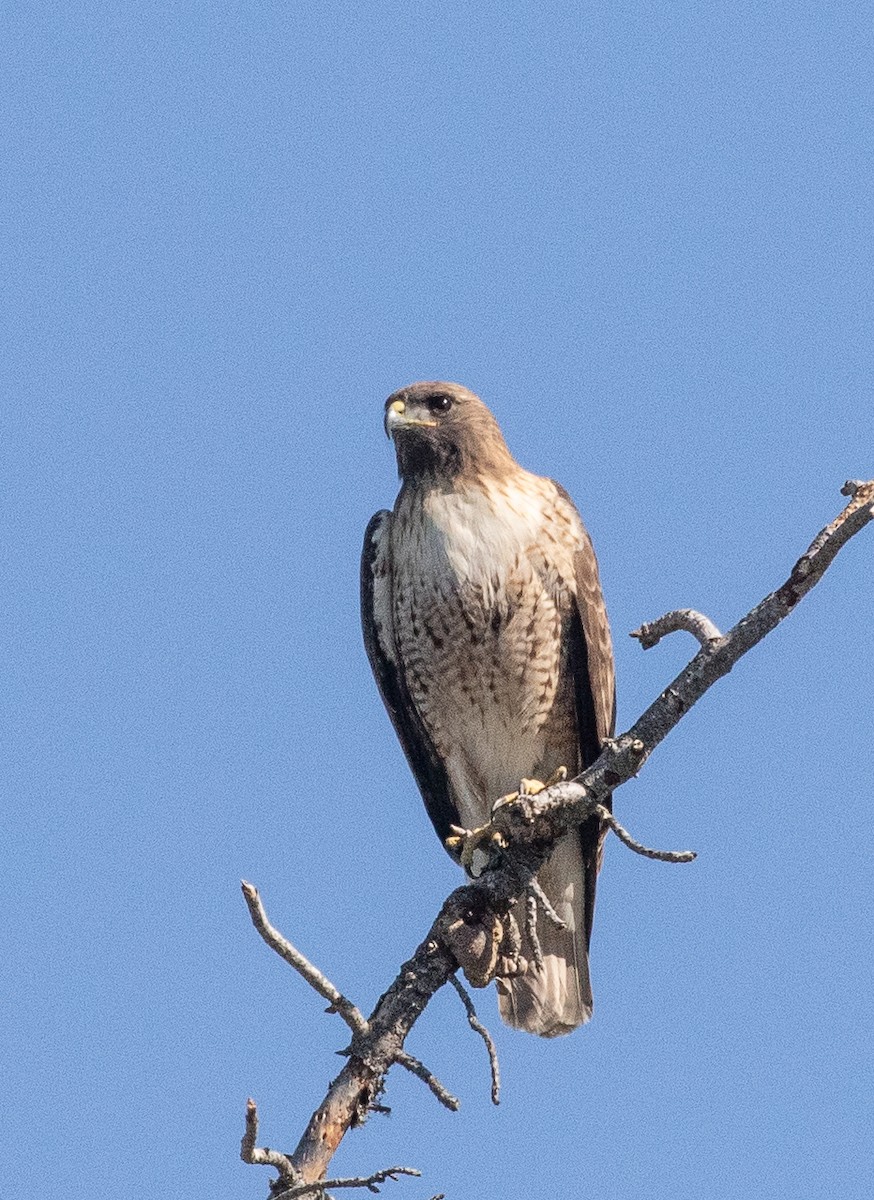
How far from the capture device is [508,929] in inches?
240

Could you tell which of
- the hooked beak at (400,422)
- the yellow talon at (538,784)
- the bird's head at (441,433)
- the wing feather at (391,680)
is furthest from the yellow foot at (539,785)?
the hooked beak at (400,422)

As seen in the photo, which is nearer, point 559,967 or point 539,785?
point 539,785

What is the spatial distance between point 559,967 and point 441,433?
2.41m

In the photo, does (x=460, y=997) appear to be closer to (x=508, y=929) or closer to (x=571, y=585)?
(x=508, y=929)

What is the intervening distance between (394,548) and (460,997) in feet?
8.47

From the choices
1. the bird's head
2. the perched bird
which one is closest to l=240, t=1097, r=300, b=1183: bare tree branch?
the perched bird

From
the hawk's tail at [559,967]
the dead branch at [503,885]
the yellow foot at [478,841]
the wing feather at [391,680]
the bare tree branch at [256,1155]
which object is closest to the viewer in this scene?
the bare tree branch at [256,1155]

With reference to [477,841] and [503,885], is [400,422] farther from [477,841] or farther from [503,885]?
[503,885]

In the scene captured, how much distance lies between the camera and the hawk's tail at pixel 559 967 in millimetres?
7043

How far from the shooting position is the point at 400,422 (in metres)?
7.73

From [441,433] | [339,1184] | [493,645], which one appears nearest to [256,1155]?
[339,1184]

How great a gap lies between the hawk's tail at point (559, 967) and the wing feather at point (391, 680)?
0.55 m

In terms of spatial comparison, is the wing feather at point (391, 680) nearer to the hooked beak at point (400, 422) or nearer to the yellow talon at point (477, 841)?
the hooked beak at point (400, 422)

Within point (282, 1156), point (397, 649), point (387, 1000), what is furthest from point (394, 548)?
point (282, 1156)
